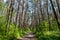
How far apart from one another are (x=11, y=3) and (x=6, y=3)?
8.17ft

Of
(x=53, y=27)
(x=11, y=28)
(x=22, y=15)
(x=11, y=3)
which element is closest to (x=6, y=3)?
(x=11, y=3)

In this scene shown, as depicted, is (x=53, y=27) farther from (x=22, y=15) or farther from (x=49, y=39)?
(x=49, y=39)

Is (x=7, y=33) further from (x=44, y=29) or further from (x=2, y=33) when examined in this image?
(x=44, y=29)

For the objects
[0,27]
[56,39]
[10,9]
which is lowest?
[56,39]

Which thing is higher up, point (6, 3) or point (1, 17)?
point (6, 3)

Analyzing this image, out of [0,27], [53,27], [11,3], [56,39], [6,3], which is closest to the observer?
[56,39]

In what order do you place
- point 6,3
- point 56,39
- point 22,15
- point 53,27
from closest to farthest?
point 56,39, point 6,3, point 53,27, point 22,15

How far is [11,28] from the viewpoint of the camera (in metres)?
21.7

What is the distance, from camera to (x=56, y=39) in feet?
55.1

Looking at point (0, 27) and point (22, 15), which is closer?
point (0, 27)

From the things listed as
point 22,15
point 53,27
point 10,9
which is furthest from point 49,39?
point 22,15

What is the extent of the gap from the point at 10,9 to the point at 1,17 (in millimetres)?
3722

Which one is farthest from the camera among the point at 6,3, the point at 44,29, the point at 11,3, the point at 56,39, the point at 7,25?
the point at 44,29

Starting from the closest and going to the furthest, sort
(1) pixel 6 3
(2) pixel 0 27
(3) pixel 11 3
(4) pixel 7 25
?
(2) pixel 0 27, (4) pixel 7 25, (3) pixel 11 3, (1) pixel 6 3
